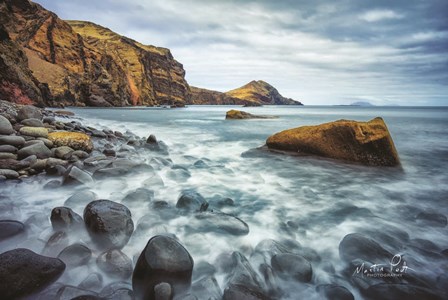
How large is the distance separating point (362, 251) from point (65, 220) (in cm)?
288

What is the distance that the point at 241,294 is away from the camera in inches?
62.2

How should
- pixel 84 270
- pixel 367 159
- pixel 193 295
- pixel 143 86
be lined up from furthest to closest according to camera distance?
1. pixel 143 86
2. pixel 367 159
3. pixel 84 270
4. pixel 193 295

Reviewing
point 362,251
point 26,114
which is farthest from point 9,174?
point 362,251

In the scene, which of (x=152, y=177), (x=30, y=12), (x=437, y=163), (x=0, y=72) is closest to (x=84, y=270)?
(x=152, y=177)

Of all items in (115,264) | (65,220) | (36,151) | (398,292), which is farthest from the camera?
(36,151)

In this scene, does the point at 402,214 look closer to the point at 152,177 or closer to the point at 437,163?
the point at 152,177

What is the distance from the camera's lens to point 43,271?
5.37 feet

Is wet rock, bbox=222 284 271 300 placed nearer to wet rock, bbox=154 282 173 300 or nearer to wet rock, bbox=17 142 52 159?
wet rock, bbox=154 282 173 300

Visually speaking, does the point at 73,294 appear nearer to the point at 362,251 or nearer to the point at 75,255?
the point at 75,255

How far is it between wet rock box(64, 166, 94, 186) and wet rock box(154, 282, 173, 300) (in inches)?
101

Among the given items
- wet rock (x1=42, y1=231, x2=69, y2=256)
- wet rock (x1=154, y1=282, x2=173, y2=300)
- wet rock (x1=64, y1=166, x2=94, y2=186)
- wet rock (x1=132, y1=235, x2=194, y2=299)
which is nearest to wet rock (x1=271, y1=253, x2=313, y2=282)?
wet rock (x1=132, y1=235, x2=194, y2=299)

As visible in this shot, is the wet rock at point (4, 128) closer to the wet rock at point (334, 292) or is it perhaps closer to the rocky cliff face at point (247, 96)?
the wet rock at point (334, 292)

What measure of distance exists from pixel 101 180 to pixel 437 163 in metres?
7.73

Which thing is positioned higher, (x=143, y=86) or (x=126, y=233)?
(x=143, y=86)
